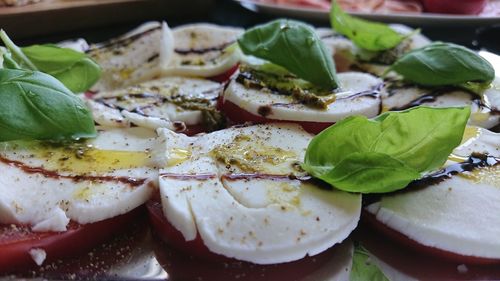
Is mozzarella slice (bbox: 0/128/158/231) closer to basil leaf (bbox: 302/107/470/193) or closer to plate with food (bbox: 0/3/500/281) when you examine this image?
plate with food (bbox: 0/3/500/281)

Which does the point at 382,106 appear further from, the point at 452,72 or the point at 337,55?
the point at 337,55

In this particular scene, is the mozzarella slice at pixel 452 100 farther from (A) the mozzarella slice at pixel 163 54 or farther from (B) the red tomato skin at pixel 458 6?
(B) the red tomato skin at pixel 458 6

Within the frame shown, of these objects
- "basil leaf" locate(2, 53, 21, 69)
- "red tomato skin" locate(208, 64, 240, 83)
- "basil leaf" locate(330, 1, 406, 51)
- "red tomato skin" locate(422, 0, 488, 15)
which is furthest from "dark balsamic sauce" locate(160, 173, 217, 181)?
"red tomato skin" locate(422, 0, 488, 15)

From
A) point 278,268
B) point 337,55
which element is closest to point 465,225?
point 278,268

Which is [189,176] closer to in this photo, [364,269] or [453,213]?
[364,269]

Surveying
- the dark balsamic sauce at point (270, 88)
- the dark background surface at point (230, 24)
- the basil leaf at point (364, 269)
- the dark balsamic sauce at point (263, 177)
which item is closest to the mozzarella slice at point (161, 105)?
the dark balsamic sauce at point (270, 88)
